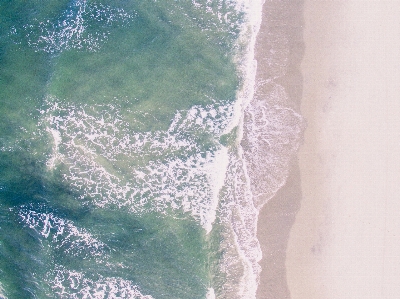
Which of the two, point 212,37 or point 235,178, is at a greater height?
point 212,37

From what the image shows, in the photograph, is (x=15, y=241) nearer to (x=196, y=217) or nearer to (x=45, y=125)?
(x=45, y=125)

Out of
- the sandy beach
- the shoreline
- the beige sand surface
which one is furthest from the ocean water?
the beige sand surface

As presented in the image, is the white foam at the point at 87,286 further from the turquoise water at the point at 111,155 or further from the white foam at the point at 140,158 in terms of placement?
the white foam at the point at 140,158

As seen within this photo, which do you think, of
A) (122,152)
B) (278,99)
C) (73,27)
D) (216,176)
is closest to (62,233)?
(122,152)

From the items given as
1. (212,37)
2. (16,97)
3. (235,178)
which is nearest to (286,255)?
(235,178)

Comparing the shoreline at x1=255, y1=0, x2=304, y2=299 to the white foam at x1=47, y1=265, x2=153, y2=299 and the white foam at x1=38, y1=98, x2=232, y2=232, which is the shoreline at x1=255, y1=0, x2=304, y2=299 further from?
the white foam at x1=47, y1=265, x2=153, y2=299

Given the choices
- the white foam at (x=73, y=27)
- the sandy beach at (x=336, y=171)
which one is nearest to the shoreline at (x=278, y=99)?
the sandy beach at (x=336, y=171)
